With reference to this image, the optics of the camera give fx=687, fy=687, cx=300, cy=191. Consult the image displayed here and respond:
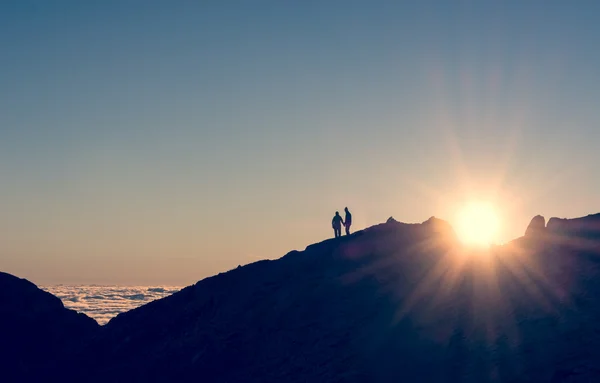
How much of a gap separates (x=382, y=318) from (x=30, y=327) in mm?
39694

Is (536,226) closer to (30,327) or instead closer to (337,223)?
(337,223)

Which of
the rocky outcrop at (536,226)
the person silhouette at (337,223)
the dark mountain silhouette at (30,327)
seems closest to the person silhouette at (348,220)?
the person silhouette at (337,223)

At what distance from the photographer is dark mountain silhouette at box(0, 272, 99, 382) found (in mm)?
65812

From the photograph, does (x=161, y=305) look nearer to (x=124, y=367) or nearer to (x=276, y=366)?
(x=124, y=367)

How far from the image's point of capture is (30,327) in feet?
232

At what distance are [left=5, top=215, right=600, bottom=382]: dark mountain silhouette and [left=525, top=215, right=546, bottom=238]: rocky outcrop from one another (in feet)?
0.34

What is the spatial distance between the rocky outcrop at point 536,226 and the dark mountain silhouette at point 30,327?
44151 mm

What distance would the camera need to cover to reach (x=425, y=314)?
1939 inches

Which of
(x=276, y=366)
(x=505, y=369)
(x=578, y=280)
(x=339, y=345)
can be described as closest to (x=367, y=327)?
(x=339, y=345)

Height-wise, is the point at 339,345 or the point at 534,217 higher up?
the point at 534,217

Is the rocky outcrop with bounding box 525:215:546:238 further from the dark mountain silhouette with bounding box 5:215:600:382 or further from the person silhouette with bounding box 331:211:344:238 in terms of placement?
the person silhouette with bounding box 331:211:344:238

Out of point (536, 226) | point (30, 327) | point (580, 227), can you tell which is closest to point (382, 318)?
point (536, 226)

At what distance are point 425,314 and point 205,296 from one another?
20.8m

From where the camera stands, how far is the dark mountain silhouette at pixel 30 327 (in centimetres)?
6581
